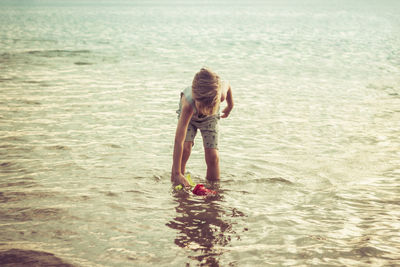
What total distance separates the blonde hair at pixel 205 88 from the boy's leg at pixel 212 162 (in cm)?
81

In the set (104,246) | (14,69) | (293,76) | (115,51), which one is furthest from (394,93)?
(115,51)

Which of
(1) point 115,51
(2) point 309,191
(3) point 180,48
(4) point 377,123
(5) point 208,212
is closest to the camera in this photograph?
(5) point 208,212

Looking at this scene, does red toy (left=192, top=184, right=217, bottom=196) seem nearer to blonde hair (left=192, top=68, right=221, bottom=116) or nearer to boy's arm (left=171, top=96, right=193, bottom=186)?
boy's arm (left=171, top=96, right=193, bottom=186)

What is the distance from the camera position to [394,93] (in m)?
11.7

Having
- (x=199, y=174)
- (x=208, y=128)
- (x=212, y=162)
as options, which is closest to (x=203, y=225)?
(x=212, y=162)

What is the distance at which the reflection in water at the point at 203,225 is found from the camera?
396 cm

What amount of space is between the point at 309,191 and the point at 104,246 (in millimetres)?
2601

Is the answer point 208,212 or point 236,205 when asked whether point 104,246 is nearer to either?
point 208,212

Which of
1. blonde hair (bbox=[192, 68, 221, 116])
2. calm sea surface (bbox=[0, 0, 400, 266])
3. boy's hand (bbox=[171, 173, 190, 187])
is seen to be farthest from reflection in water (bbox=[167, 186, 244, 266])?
blonde hair (bbox=[192, 68, 221, 116])

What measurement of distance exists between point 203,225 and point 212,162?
52.7 inches

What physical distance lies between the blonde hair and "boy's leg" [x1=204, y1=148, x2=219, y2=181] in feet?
2.67

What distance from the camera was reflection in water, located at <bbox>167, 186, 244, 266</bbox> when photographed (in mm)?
3961

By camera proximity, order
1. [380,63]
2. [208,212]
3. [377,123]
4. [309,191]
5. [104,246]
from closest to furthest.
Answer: [104,246] → [208,212] → [309,191] → [377,123] → [380,63]

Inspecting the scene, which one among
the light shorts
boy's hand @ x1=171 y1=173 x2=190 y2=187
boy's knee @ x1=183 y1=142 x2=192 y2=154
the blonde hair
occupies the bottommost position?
boy's hand @ x1=171 y1=173 x2=190 y2=187
